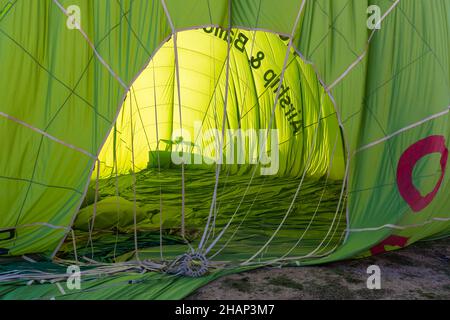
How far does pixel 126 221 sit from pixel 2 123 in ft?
3.63

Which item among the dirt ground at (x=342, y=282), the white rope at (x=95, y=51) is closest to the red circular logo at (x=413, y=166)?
the dirt ground at (x=342, y=282)

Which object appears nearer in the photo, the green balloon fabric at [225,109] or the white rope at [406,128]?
the green balloon fabric at [225,109]

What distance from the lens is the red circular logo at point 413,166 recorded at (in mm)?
2240

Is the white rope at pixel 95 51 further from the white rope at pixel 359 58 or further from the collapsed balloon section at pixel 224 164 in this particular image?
the white rope at pixel 359 58

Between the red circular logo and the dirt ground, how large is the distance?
1.07ft

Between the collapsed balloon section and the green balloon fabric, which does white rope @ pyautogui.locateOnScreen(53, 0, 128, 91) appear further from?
the collapsed balloon section

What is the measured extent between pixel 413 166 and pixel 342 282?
76cm

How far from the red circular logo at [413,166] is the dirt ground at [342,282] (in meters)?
0.32

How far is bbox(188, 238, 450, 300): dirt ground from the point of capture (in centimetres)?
183

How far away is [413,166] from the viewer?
7.38ft

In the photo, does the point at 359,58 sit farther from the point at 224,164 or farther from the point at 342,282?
the point at 224,164
